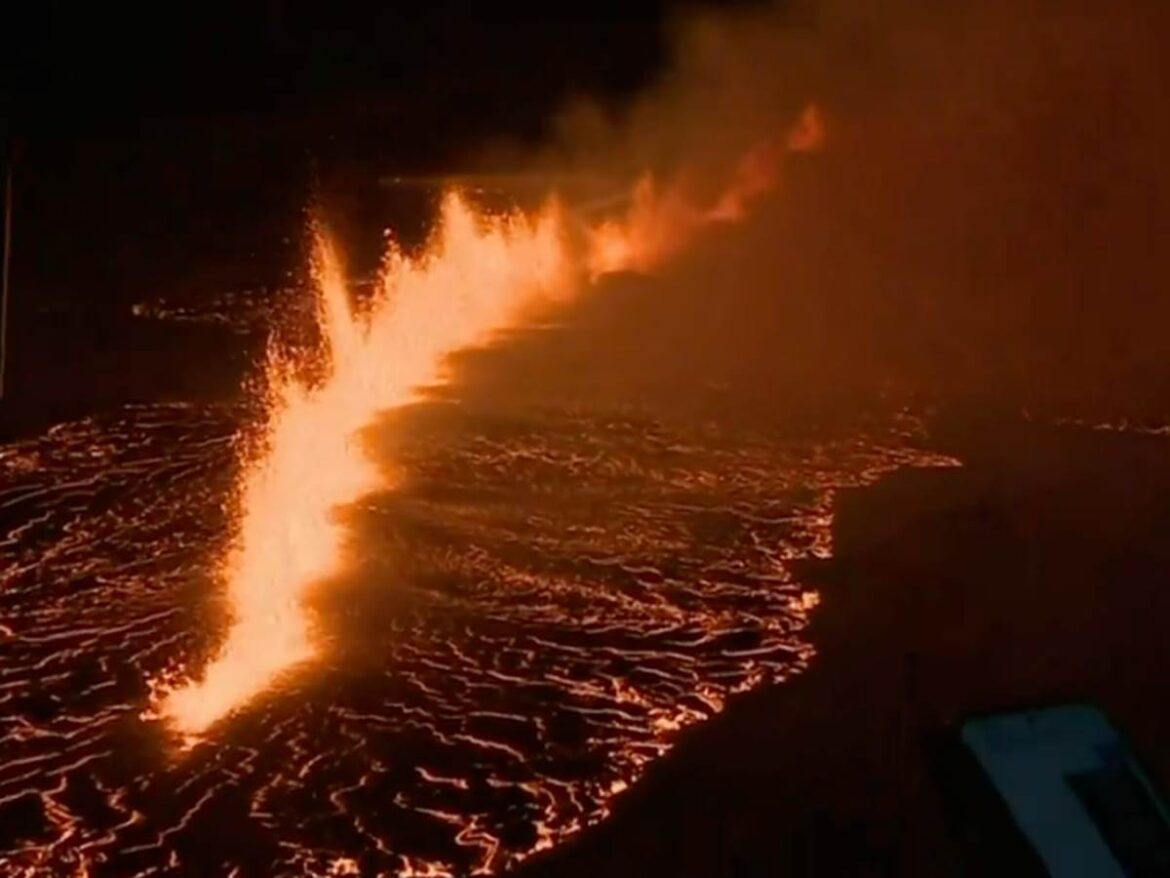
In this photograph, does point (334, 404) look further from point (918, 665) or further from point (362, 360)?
point (918, 665)

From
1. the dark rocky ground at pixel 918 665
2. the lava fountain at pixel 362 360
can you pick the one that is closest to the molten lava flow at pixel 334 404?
the lava fountain at pixel 362 360

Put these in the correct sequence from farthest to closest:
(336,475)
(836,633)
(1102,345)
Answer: (1102,345) < (336,475) < (836,633)

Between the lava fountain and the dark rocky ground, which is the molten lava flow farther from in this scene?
the dark rocky ground

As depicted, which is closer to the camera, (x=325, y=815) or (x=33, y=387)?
(x=325, y=815)

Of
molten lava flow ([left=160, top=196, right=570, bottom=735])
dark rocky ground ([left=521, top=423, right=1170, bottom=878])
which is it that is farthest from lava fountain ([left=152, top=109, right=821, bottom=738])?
dark rocky ground ([left=521, top=423, right=1170, bottom=878])

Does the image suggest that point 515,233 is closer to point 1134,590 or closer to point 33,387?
point 33,387

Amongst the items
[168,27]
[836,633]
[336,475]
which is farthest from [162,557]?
[168,27]
